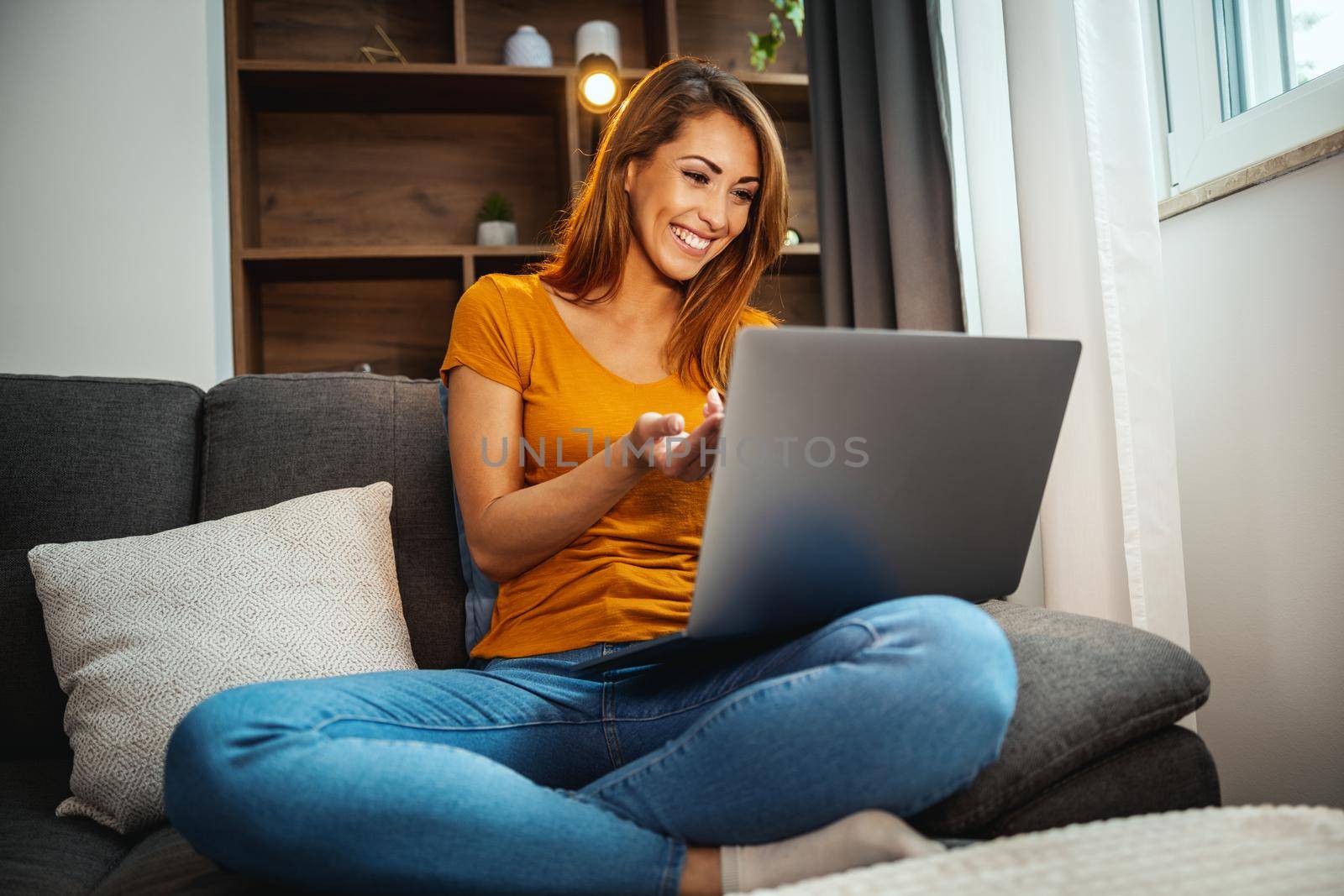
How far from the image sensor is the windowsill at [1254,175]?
1074 millimetres

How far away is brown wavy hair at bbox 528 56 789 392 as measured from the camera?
1.30 metres

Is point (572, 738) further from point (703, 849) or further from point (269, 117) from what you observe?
point (269, 117)

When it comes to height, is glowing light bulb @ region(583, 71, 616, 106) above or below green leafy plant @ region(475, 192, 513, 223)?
above

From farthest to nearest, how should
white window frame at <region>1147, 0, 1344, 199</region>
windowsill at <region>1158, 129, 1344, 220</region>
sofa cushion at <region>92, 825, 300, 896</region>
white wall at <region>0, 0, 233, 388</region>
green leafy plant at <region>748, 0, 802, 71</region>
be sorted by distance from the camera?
1. white wall at <region>0, 0, 233, 388</region>
2. green leafy plant at <region>748, 0, 802, 71</region>
3. white window frame at <region>1147, 0, 1344, 199</region>
4. windowsill at <region>1158, 129, 1344, 220</region>
5. sofa cushion at <region>92, 825, 300, 896</region>

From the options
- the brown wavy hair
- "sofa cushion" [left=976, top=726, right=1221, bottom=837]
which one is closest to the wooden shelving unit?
the brown wavy hair

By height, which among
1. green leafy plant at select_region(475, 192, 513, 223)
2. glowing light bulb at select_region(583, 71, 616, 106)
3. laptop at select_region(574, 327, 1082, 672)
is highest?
glowing light bulb at select_region(583, 71, 616, 106)

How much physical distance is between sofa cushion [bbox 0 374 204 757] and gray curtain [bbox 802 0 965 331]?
1139 millimetres

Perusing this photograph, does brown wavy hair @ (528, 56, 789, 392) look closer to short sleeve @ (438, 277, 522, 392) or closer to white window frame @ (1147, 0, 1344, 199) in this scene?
short sleeve @ (438, 277, 522, 392)

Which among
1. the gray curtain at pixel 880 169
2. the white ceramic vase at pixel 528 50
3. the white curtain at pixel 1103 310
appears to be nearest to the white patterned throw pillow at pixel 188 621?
the white curtain at pixel 1103 310

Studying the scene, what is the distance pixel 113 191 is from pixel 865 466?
2219 mm

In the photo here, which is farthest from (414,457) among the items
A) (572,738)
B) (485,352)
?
(572,738)

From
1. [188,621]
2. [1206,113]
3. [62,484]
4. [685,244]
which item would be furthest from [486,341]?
[1206,113]

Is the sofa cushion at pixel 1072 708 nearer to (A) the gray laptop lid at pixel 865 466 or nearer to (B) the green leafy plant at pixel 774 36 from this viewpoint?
(A) the gray laptop lid at pixel 865 466

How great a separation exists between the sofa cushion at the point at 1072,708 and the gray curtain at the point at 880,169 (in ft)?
2.64
